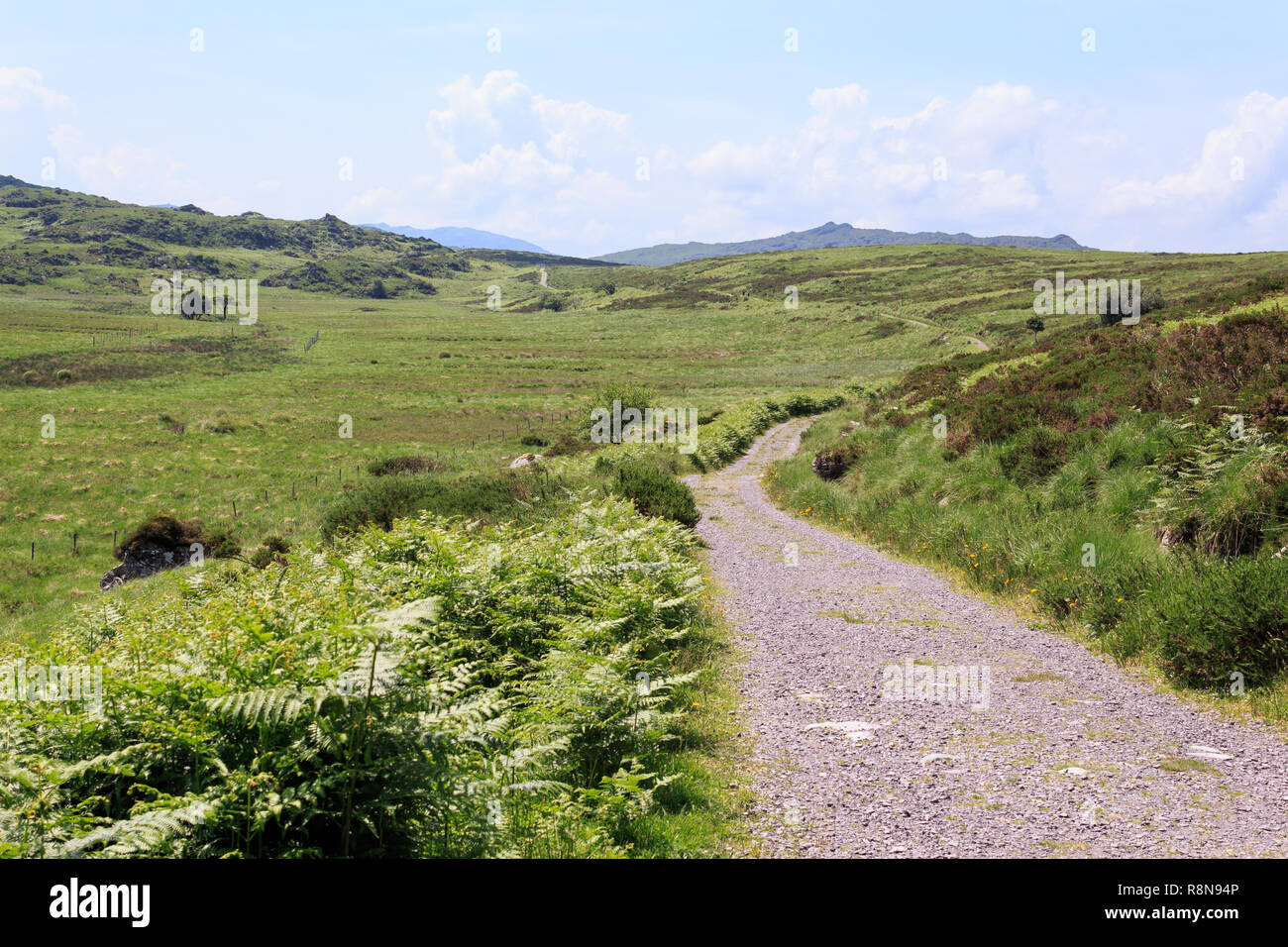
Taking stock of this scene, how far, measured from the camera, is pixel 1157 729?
677cm

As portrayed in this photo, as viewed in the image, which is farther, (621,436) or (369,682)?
(621,436)

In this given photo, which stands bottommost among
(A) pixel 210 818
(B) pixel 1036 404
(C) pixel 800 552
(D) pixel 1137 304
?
(C) pixel 800 552

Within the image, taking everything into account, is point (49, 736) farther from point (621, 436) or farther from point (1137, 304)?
point (1137, 304)

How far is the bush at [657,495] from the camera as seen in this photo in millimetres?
→ 18141

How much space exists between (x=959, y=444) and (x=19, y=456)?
42.0m

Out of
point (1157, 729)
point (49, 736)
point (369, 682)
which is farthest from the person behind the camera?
point (1157, 729)
